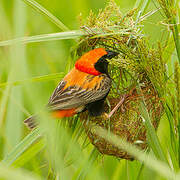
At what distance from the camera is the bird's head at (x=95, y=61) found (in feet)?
8.68

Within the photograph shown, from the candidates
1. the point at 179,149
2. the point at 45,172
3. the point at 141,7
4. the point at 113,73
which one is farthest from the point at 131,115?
the point at 45,172

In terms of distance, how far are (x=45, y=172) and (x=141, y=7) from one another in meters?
1.77

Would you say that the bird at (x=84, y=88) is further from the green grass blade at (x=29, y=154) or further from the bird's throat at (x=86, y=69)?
the green grass blade at (x=29, y=154)

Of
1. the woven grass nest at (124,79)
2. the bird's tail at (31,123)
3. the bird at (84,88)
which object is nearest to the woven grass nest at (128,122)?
the woven grass nest at (124,79)

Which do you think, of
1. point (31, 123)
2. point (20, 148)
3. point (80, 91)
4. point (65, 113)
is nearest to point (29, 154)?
point (20, 148)

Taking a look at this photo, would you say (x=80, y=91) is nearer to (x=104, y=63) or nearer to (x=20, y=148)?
(x=104, y=63)

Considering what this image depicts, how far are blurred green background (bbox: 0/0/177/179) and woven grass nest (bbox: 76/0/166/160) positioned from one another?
5.2 inches

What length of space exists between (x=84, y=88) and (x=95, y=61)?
236 mm

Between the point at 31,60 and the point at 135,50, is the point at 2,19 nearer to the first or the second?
the point at 31,60

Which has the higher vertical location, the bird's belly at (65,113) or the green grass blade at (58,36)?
the green grass blade at (58,36)

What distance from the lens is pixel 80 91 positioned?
8.90 feet

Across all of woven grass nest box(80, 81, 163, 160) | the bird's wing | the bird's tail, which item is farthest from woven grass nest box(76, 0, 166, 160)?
the bird's tail

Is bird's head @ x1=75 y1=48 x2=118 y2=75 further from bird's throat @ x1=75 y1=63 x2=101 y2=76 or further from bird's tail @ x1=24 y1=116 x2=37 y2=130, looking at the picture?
bird's tail @ x1=24 y1=116 x2=37 y2=130

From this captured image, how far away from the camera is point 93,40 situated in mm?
2646
